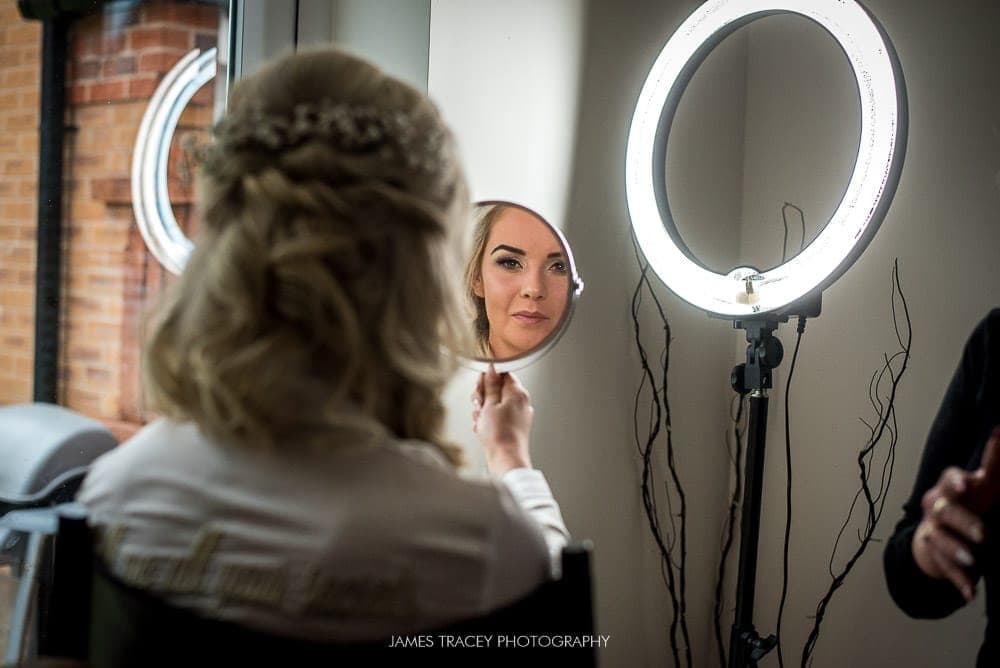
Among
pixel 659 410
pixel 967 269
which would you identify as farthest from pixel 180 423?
pixel 659 410

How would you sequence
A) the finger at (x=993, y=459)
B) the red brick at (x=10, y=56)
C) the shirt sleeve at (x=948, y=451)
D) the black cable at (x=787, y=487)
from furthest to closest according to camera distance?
the black cable at (x=787, y=487), the red brick at (x=10, y=56), the shirt sleeve at (x=948, y=451), the finger at (x=993, y=459)

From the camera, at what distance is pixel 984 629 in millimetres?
1014

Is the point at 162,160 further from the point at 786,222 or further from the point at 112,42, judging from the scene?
the point at 786,222

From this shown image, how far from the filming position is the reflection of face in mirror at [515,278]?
43.6 inches

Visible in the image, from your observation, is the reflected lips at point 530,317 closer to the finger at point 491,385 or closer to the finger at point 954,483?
the finger at point 491,385

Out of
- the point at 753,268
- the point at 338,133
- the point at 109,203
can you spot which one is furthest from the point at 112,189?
the point at 753,268

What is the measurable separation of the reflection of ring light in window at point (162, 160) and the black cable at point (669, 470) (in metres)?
0.80

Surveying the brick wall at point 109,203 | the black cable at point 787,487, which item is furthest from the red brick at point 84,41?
the black cable at point 787,487

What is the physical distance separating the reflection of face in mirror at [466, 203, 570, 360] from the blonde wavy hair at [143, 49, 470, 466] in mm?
380

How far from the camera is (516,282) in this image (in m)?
1.13

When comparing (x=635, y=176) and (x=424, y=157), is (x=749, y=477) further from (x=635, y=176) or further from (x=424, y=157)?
(x=424, y=157)

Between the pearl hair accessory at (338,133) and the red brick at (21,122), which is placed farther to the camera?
the red brick at (21,122)

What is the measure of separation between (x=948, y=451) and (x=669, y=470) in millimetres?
793

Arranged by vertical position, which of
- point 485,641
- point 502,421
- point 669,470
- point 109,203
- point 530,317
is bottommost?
point 669,470
